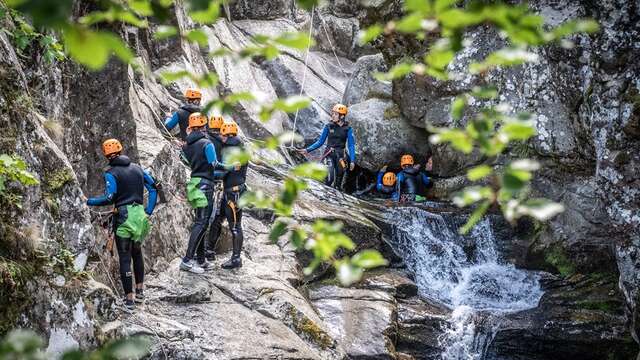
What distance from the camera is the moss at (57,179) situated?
6.91 m

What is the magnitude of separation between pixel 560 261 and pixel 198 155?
932cm

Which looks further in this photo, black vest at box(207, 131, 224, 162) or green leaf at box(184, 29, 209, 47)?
black vest at box(207, 131, 224, 162)

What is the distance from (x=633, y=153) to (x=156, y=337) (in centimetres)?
790

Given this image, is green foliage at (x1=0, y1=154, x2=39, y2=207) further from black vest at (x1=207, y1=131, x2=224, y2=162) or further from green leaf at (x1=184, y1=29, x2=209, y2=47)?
black vest at (x1=207, y1=131, x2=224, y2=162)

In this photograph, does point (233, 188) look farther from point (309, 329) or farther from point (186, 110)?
point (186, 110)

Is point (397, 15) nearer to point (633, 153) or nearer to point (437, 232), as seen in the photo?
point (437, 232)

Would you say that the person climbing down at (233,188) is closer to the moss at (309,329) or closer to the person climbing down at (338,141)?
the moss at (309,329)

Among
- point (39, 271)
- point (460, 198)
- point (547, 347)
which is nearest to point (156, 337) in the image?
point (39, 271)

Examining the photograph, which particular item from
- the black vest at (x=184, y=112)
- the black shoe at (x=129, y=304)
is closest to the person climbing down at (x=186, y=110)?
the black vest at (x=184, y=112)

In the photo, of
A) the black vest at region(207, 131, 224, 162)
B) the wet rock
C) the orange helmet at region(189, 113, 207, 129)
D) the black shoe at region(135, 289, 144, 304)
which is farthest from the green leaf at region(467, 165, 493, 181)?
the wet rock

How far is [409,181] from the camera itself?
18.7 meters

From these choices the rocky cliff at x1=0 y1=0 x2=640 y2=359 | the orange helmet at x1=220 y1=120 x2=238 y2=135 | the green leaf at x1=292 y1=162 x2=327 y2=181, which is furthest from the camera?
the orange helmet at x1=220 y1=120 x2=238 y2=135

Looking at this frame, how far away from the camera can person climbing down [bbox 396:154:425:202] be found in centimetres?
1858

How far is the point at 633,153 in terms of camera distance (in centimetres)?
1005
